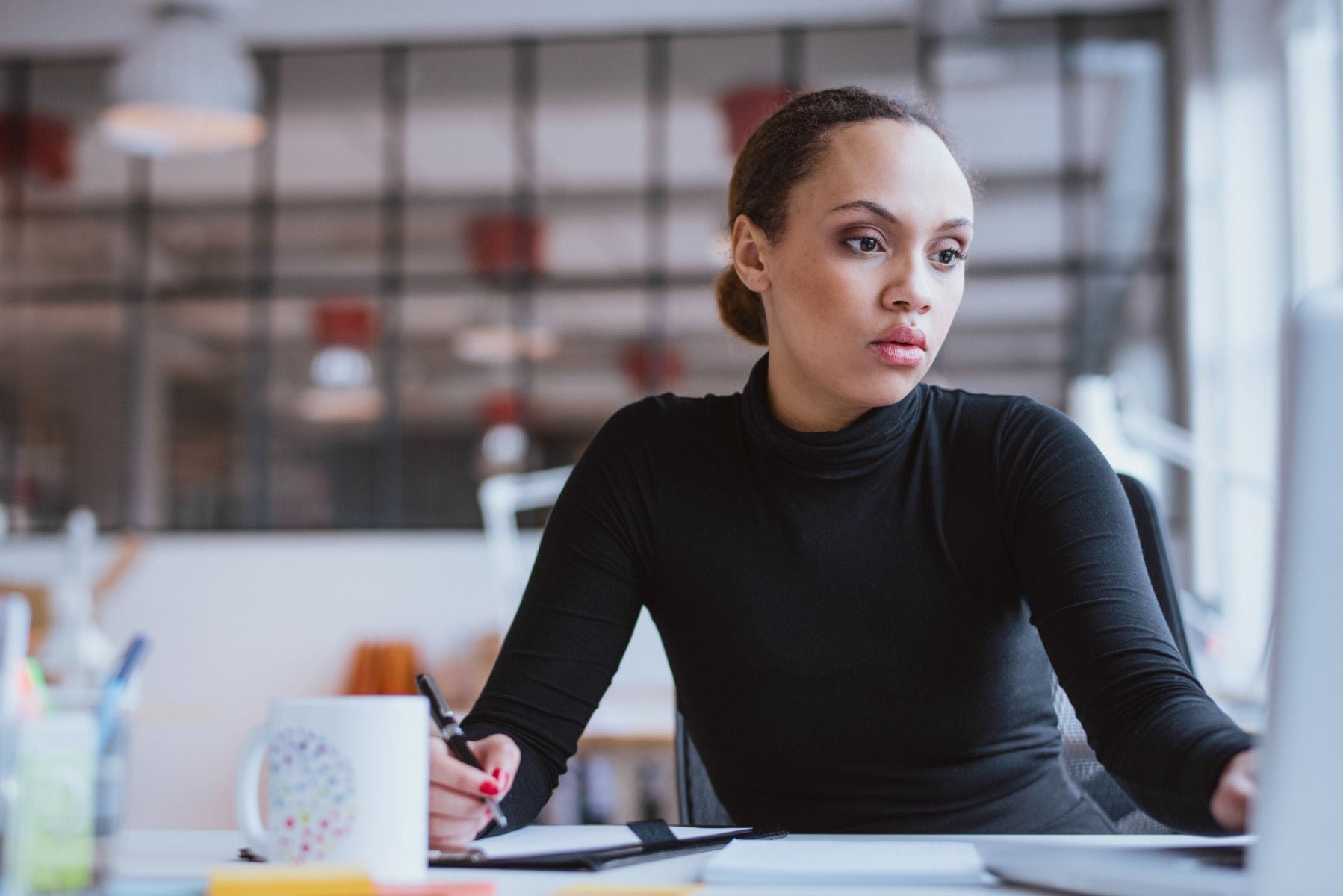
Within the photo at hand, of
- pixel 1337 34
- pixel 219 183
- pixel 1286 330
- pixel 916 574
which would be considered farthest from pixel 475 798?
pixel 219 183

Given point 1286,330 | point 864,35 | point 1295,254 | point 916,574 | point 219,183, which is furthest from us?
point 219,183

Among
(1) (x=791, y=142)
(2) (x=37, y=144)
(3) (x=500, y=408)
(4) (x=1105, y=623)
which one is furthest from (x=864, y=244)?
(2) (x=37, y=144)

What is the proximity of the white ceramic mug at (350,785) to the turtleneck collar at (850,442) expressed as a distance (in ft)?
1.93

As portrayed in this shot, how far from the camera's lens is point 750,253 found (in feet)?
4.70

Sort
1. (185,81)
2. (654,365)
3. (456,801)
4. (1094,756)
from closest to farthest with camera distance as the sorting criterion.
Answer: (456,801), (1094,756), (185,81), (654,365)

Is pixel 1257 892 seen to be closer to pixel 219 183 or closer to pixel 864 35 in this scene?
pixel 864 35

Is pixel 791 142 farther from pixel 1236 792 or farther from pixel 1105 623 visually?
pixel 1236 792

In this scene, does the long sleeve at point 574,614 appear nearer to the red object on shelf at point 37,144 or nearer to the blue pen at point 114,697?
the blue pen at point 114,697

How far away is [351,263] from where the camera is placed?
20.5 ft

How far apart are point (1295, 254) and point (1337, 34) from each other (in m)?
0.91

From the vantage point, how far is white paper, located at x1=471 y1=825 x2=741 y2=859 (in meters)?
0.94

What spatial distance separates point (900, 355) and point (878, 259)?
0.29ft

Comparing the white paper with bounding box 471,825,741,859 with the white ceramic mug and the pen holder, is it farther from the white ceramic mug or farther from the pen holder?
the pen holder

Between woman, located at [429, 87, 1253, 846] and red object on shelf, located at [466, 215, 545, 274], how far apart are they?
4.95 metres
